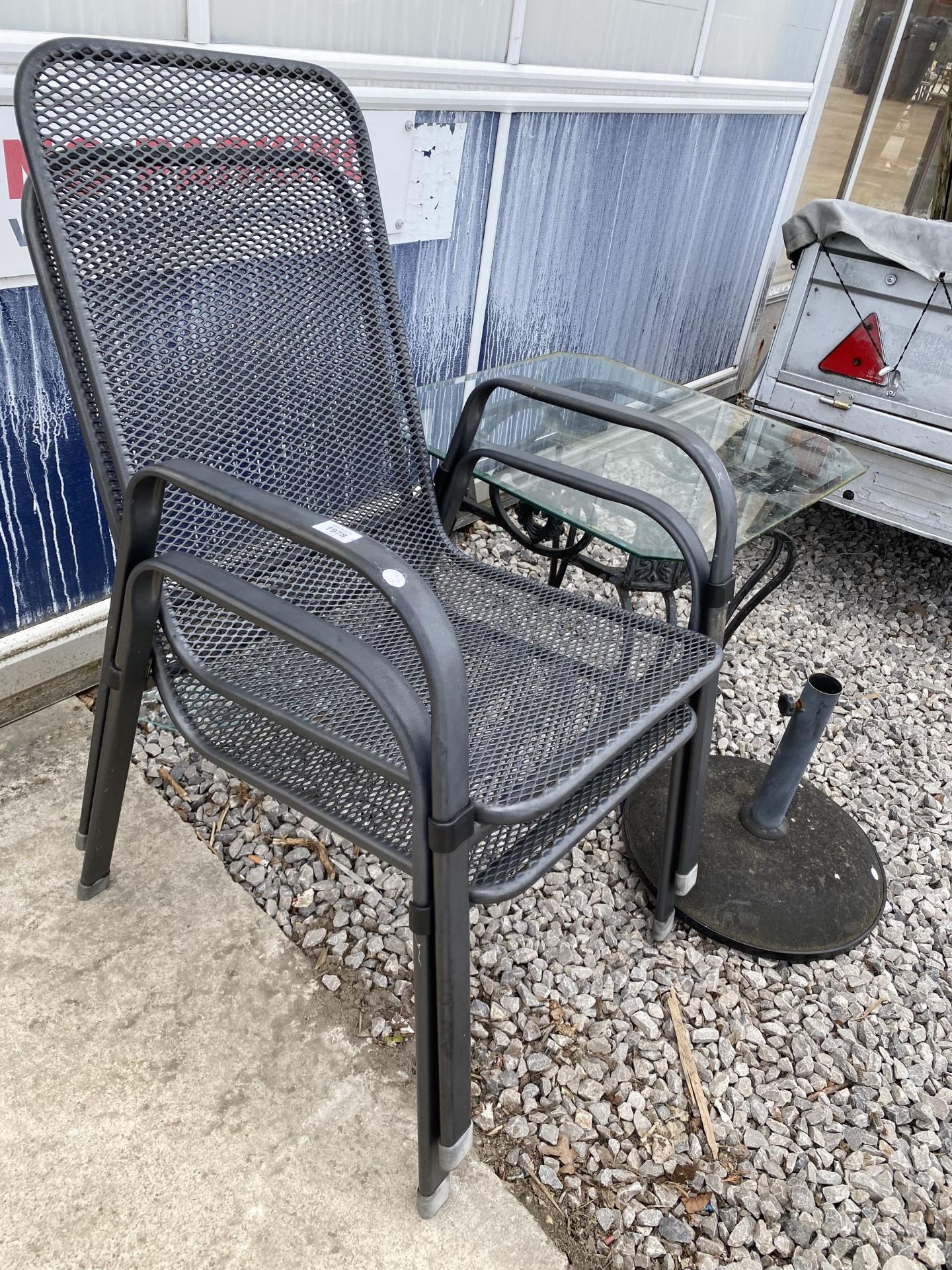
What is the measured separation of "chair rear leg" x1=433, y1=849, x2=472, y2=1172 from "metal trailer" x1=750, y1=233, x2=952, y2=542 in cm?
223

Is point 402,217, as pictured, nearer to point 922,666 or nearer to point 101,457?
point 101,457

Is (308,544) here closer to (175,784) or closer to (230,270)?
(230,270)

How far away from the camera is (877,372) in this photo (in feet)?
9.25

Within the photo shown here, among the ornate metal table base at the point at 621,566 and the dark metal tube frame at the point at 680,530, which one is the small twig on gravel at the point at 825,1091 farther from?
the ornate metal table base at the point at 621,566

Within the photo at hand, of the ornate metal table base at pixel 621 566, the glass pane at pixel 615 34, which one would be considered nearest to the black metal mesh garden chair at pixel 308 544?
the ornate metal table base at pixel 621 566

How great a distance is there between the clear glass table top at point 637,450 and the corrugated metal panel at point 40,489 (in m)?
0.73

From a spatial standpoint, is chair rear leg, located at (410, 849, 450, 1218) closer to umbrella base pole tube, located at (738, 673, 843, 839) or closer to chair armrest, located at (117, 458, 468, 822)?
chair armrest, located at (117, 458, 468, 822)

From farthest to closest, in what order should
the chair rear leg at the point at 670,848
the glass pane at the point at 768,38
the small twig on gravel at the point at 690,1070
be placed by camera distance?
1. the glass pane at the point at 768,38
2. the chair rear leg at the point at 670,848
3. the small twig on gravel at the point at 690,1070

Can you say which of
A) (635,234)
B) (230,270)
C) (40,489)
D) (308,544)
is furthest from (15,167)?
(635,234)

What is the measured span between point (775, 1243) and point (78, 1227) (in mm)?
942

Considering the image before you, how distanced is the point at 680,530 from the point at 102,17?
50.5 inches

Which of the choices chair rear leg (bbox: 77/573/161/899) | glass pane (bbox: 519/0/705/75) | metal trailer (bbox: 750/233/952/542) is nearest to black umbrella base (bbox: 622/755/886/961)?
chair rear leg (bbox: 77/573/161/899)

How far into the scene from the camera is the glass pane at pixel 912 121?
4.41m

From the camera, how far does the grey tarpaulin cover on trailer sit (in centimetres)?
260
